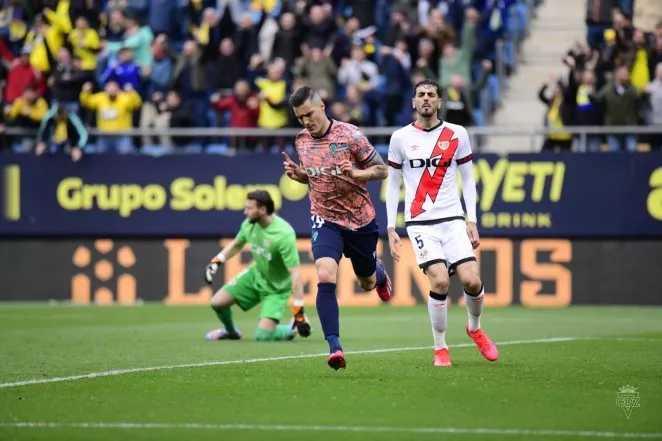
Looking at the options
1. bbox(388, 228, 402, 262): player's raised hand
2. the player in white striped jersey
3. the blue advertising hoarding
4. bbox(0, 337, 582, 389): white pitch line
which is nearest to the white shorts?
the player in white striped jersey

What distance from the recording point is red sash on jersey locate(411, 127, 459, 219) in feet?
38.8

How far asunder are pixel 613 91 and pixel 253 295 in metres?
9.07

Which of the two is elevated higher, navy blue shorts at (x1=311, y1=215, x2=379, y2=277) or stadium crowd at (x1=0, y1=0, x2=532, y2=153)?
stadium crowd at (x1=0, y1=0, x2=532, y2=153)

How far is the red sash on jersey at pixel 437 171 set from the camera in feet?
38.8

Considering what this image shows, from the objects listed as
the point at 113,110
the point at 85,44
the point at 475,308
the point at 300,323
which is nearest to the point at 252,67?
the point at 113,110

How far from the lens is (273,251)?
630 inches

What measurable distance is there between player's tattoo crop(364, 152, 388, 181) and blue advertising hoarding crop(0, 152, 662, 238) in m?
11.9

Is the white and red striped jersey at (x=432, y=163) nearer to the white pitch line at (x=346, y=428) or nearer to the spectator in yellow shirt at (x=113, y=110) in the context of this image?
the white pitch line at (x=346, y=428)

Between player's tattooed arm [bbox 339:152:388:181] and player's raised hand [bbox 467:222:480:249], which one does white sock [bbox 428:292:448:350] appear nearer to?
player's raised hand [bbox 467:222:480:249]

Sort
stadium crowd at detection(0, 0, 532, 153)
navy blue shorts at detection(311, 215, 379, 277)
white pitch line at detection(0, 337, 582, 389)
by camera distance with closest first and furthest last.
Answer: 1. white pitch line at detection(0, 337, 582, 389)
2. navy blue shorts at detection(311, 215, 379, 277)
3. stadium crowd at detection(0, 0, 532, 153)

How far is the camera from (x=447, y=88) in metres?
23.3

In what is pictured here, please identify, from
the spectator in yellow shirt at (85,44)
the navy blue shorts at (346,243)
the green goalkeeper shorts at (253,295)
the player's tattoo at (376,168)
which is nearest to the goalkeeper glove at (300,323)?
the green goalkeeper shorts at (253,295)

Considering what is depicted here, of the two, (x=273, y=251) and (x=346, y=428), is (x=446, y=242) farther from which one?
(x=273, y=251)

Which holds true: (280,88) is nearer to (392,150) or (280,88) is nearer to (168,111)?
(168,111)
